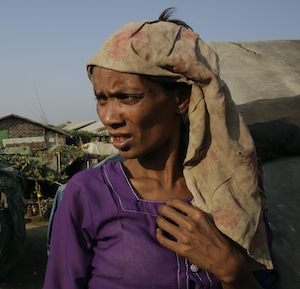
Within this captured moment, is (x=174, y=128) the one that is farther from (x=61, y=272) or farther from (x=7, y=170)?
(x=7, y=170)

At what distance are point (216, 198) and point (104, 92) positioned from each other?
25.4 inches

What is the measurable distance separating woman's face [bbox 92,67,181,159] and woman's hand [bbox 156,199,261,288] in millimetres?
308

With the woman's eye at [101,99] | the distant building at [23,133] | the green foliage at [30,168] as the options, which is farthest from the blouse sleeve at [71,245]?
the distant building at [23,133]

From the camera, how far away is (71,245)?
1.19 metres

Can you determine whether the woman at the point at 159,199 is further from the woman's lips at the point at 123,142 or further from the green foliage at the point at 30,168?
the green foliage at the point at 30,168

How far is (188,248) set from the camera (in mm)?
1165

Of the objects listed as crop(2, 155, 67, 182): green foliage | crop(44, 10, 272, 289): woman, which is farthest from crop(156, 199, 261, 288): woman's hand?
crop(2, 155, 67, 182): green foliage

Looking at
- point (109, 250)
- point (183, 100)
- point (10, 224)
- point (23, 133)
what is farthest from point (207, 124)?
point (23, 133)

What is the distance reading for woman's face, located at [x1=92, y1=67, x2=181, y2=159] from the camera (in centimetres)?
121

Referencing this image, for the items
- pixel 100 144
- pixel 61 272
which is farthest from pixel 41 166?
pixel 61 272

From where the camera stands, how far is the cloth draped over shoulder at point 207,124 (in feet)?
3.91

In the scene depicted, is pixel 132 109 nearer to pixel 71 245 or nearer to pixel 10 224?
pixel 71 245

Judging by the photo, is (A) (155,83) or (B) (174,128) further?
(B) (174,128)

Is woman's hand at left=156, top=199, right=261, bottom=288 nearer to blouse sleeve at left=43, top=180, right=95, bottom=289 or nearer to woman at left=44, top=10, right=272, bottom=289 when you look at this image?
woman at left=44, top=10, right=272, bottom=289
